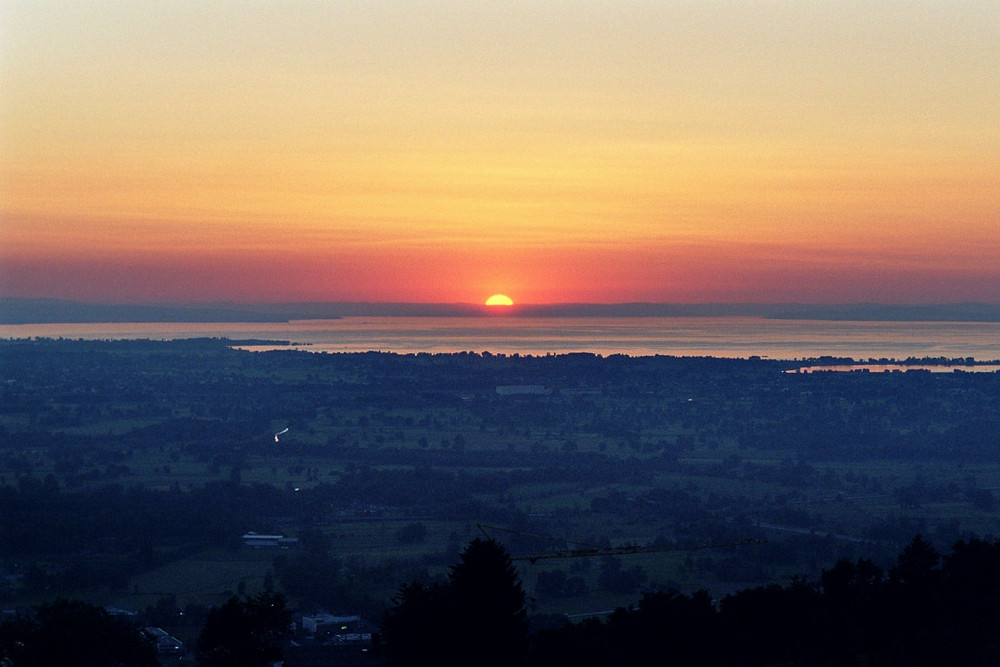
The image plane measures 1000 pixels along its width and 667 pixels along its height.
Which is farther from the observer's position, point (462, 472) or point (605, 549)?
point (462, 472)

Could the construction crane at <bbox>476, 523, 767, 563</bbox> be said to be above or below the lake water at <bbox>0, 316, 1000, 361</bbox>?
below

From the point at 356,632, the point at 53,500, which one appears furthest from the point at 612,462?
the point at 356,632

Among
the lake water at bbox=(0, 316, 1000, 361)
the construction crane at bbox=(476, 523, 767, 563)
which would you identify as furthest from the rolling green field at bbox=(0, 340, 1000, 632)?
the lake water at bbox=(0, 316, 1000, 361)

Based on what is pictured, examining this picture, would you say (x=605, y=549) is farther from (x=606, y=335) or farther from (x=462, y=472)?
(x=606, y=335)

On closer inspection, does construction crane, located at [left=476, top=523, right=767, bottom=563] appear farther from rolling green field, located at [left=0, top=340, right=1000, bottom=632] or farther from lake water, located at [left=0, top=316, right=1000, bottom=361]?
lake water, located at [left=0, top=316, right=1000, bottom=361]

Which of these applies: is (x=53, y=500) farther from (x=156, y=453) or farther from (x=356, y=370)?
(x=356, y=370)

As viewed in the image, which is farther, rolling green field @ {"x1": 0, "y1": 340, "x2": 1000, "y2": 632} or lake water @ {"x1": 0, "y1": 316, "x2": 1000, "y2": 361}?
lake water @ {"x1": 0, "y1": 316, "x2": 1000, "y2": 361}

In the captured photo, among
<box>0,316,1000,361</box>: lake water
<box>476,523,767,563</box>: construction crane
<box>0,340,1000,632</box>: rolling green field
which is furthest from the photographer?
<box>0,316,1000,361</box>: lake water

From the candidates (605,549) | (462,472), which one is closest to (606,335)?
(462,472)

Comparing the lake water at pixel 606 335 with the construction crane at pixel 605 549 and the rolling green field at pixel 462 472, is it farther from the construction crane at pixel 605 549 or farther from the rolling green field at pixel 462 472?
the construction crane at pixel 605 549
